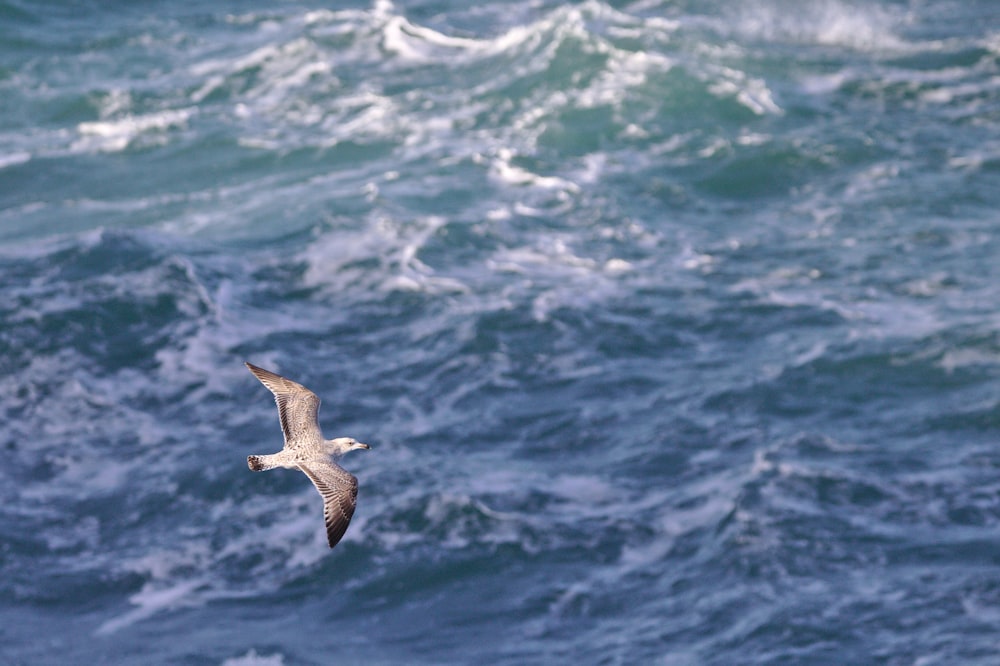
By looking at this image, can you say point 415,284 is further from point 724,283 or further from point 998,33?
point 998,33

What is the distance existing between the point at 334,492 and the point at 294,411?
1.77 metres

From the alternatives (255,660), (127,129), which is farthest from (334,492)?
(127,129)

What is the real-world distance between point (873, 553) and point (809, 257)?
453 inches

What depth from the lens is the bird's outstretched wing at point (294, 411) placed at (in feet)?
52.6

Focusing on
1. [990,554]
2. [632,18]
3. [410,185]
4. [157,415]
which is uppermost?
[632,18]

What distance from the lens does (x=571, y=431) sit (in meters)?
27.2

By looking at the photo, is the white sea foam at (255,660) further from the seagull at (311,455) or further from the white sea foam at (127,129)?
the white sea foam at (127,129)

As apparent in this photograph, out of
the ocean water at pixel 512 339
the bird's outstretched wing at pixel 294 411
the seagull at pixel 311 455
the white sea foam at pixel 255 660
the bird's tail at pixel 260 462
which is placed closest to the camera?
the seagull at pixel 311 455

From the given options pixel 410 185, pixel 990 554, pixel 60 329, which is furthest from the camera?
pixel 410 185

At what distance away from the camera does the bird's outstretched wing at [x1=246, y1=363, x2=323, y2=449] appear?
16.0 m

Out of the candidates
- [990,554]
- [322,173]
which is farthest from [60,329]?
[990,554]

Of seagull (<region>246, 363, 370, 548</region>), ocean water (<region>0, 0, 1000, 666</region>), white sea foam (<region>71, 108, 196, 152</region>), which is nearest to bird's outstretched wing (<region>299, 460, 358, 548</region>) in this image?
seagull (<region>246, 363, 370, 548</region>)

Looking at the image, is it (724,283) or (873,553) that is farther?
(724,283)

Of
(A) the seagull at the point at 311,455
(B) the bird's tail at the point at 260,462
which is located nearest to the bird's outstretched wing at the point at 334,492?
(A) the seagull at the point at 311,455
